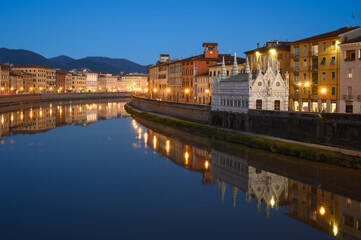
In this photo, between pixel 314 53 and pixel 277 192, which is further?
pixel 314 53

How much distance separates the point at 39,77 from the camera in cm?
16675

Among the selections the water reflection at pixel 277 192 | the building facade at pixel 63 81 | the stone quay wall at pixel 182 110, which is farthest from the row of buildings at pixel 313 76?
the building facade at pixel 63 81

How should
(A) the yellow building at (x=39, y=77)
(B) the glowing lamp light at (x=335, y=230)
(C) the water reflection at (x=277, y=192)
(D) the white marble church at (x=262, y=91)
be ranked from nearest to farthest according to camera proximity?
(B) the glowing lamp light at (x=335, y=230) → (C) the water reflection at (x=277, y=192) → (D) the white marble church at (x=262, y=91) → (A) the yellow building at (x=39, y=77)

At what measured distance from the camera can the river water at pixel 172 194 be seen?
20062mm

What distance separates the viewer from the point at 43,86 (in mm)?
169375

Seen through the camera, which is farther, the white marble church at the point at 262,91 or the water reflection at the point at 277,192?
the white marble church at the point at 262,91

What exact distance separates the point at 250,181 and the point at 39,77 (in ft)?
497

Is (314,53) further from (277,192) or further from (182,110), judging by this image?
(277,192)

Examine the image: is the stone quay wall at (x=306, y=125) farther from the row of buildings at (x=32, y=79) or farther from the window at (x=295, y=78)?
the row of buildings at (x=32, y=79)

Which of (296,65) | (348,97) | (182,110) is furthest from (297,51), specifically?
(182,110)

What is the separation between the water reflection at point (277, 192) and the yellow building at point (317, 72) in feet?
53.3

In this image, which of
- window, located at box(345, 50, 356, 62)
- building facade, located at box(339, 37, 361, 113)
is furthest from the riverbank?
window, located at box(345, 50, 356, 62)

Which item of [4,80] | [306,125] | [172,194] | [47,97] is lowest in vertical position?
[172,194]

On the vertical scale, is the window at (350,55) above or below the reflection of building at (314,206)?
above
